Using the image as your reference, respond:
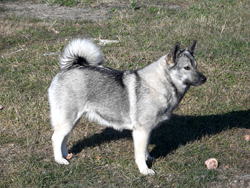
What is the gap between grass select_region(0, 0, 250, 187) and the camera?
391 cm

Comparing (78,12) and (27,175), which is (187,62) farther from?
(78,12)

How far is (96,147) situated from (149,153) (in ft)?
2.83

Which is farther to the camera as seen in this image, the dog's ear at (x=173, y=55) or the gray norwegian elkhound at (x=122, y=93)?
the gray norwegian elkhound at (x=122, y=93)

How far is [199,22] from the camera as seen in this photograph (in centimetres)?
839

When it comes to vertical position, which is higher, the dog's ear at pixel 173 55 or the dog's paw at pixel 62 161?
the dog's ear at pixel 173 55

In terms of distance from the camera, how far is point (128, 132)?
522 centimetres

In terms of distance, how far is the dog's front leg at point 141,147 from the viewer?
12.9ft

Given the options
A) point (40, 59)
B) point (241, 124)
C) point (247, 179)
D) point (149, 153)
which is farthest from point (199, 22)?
point (247, 179)

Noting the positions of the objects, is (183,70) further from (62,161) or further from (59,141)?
(62,161)

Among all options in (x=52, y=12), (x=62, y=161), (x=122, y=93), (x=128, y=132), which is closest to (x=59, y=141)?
(x=62, y=161)

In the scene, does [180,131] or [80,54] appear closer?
[80,54]

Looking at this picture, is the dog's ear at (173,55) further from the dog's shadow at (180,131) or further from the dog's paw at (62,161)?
the dog's paw at (62,161)

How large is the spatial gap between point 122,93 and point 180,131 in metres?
1.60

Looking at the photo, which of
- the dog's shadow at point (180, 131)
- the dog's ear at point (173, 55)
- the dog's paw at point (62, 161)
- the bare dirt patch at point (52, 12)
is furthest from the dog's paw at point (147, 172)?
the bare dirt patch at point (52, 12)
